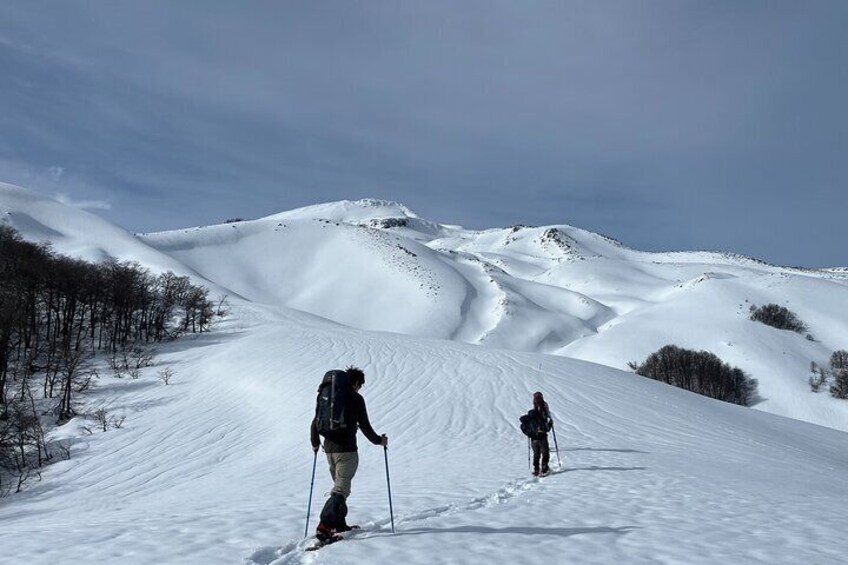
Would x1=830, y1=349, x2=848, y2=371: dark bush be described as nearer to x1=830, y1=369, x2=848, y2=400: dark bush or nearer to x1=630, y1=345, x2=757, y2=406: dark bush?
x1=830, y1=369, x2=848, y2=400: dark bush

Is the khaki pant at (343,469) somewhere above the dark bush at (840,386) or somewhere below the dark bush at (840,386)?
above

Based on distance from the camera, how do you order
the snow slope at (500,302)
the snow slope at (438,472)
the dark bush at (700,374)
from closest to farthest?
the snow slope at (438,472)
the dark bush at (700,374)
the snow slope at (500,302)

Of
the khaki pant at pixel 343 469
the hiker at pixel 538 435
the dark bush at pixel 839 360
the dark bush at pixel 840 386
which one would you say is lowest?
the dark bush at pixel 840 386

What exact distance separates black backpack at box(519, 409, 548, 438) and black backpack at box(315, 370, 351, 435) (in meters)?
6.37

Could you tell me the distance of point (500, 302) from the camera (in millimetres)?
88125

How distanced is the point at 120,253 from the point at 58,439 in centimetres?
6142

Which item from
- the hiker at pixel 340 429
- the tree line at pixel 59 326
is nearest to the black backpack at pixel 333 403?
the hiker at pixel 340 429

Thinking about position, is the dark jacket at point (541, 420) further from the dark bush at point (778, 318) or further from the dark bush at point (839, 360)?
the dark bush at point (778, 318)

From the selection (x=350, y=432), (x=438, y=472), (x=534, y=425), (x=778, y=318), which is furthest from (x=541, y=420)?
(x=778, y=318)

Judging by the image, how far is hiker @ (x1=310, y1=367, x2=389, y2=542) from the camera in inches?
237

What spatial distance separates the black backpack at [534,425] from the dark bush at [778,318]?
249 feet

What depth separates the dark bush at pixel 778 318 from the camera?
2906 inches

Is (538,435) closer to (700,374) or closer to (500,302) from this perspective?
(700,374)

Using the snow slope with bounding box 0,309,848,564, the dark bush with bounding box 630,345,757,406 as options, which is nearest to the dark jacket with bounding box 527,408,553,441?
the snow slope with bounding box 0,309,848,564
